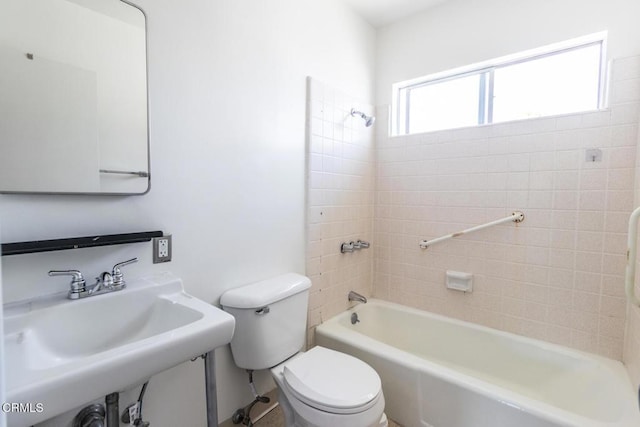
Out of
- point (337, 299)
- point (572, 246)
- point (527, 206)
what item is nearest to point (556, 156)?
point (527, 206)

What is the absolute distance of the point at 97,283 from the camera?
43.5 inches

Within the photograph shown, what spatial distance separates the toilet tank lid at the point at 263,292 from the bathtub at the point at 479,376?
1.58 ft

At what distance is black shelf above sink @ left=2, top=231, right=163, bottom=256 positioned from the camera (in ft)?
3.01

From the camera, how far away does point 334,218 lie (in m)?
2.15

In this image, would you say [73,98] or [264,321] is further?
[264,321]

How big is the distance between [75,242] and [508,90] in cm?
249

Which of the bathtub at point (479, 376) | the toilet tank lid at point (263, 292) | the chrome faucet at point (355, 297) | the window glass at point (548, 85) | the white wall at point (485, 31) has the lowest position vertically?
the bathtub at point (479, 376)

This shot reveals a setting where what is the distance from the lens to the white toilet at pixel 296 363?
125 cm

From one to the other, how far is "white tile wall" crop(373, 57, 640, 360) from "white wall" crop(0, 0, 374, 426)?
0.91 meters

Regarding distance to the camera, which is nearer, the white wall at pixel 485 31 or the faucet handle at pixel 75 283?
the faucet handle at pixel 75 283

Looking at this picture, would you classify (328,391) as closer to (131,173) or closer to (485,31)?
(131,173)

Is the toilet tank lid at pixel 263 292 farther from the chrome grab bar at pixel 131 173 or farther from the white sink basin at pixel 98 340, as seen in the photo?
the chrome grab bar at pixel 131 173

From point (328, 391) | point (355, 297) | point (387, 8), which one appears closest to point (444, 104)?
point (387, 8)

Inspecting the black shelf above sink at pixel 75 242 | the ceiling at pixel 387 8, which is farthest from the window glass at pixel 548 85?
the black shelf above sink at pixel 75 242
